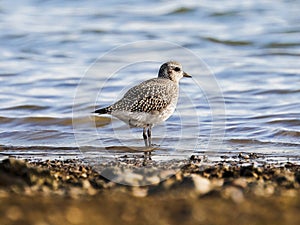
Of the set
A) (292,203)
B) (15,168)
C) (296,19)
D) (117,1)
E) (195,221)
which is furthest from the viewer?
(117,1)

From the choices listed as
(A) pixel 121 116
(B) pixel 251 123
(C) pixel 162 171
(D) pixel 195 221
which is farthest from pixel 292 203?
(B) pixel 251 123

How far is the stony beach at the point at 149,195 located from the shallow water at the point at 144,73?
184cm

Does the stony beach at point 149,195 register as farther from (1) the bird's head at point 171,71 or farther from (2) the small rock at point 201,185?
(1) the bird's head at point 171,71

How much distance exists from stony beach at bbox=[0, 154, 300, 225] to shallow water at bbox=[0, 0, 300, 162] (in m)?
1.84

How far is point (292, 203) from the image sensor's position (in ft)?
16.6

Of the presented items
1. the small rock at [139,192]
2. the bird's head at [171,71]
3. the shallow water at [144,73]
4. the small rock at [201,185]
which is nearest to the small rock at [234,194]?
the small rock at [201,185]

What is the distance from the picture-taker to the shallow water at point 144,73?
32.4 feet

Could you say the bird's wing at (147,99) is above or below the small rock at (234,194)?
above

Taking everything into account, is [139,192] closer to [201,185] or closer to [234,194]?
[201,185]

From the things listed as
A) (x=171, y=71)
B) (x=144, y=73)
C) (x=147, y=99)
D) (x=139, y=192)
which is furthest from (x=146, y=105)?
(x=144, y=73)

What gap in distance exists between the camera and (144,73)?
561 inches

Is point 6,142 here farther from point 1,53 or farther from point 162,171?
point 1,53

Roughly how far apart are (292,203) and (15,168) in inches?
108

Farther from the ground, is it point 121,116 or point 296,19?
point 296,19
